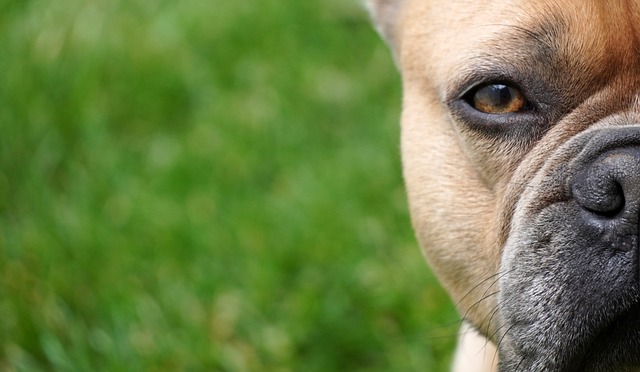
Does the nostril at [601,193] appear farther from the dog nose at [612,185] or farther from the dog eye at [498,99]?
the dog eye at [498,99]

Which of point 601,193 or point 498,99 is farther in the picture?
point 498,99

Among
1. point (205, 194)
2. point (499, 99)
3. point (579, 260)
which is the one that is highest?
point (499, 99)

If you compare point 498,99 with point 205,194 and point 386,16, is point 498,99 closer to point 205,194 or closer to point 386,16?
point 386,16

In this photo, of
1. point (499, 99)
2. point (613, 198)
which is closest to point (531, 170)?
point (499, 99)

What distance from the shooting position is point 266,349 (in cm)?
419

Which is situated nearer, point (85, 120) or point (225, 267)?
point (225, 267)

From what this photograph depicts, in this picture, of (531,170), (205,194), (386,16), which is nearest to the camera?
(531,170)

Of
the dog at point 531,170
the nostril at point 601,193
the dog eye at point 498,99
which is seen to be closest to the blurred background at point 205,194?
the dog at point 531,170

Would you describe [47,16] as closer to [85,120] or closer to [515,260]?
[85,120]

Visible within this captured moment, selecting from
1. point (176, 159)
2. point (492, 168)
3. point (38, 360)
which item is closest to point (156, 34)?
point (176, 159)

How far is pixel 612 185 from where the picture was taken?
253 cm

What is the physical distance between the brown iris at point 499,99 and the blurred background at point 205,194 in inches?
44.4

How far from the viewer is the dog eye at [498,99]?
2.95m

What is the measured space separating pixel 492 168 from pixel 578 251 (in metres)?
0.55
